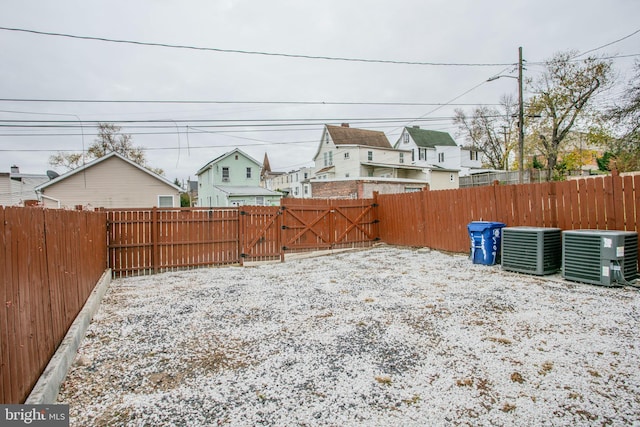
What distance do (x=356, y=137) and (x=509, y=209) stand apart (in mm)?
27351

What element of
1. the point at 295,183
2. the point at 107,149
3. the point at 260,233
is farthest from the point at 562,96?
the point at 107,149

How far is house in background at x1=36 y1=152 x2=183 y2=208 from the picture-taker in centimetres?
1795

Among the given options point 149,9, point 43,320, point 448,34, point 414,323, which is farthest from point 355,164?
point 43,320

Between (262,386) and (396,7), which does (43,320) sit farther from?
(396,7)

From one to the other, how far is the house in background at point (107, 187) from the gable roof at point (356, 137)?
18148 millimetres

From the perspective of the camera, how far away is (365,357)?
10.7ft

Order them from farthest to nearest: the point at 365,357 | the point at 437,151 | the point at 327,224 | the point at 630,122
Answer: the point at 437,151 → the point at 630,122 → the point at 327,224 → the point at 365,357

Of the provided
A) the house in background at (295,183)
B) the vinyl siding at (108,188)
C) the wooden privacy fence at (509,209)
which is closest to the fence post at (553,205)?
the wooden privacy fence at (509,209)

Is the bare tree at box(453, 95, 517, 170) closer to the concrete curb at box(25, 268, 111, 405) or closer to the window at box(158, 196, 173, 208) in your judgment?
the window at box(158, 196, 173, 208)

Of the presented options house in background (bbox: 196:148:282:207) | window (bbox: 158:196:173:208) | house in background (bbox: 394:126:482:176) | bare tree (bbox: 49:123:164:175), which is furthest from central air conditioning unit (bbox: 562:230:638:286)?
house in background (bbox: 394:126:482:176)

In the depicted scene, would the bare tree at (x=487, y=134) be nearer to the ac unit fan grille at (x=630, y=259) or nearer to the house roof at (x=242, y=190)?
the house roof at (x=242, y=190)

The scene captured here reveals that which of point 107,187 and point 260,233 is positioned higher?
point 107,187

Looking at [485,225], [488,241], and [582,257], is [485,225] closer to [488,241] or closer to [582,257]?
[488,241]

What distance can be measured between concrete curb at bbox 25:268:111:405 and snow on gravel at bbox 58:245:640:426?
11 cm
